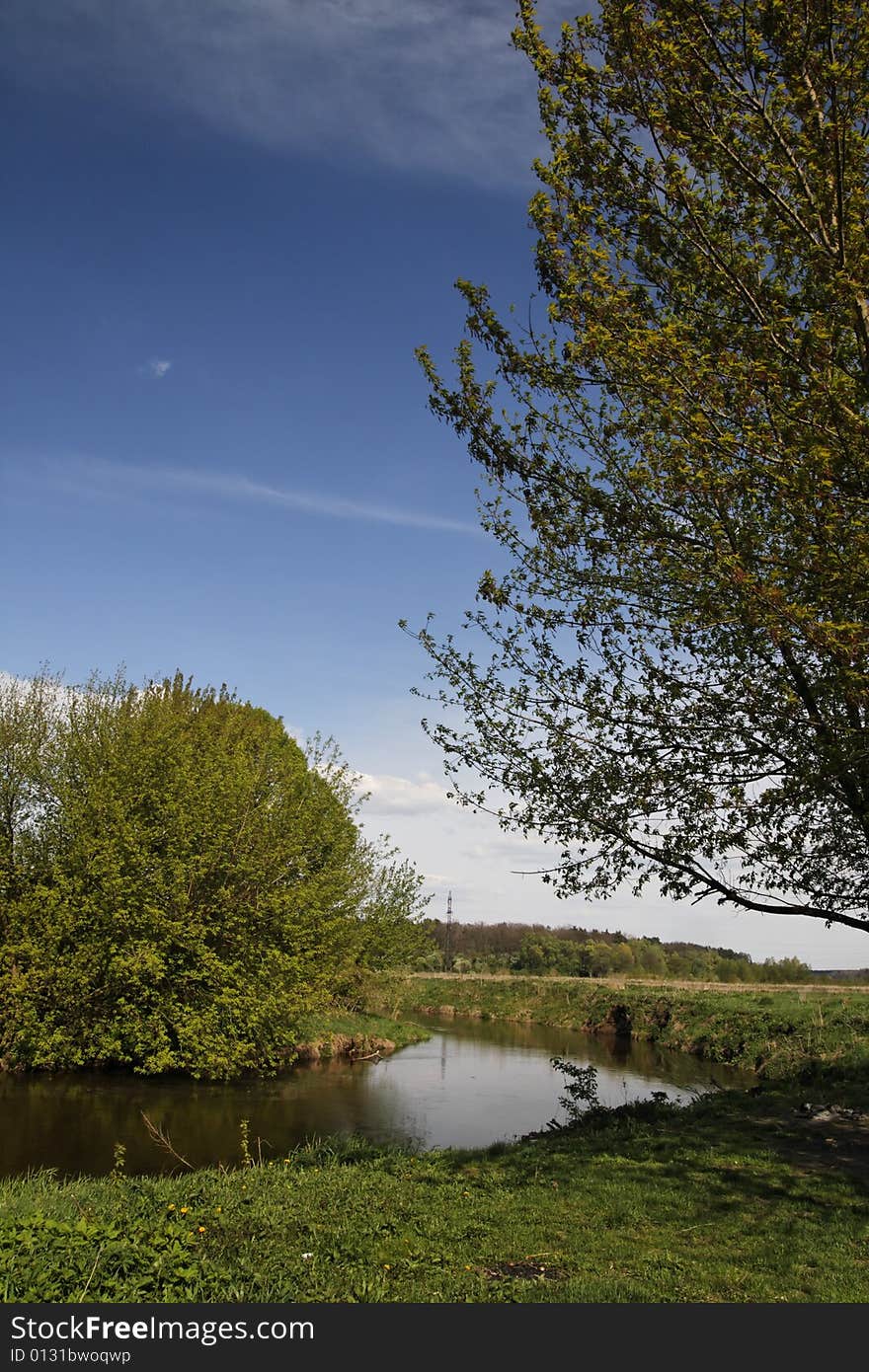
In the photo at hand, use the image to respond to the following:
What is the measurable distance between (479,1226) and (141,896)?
15142 millimetres

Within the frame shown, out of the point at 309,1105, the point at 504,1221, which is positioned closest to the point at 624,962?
the point at 309,1105

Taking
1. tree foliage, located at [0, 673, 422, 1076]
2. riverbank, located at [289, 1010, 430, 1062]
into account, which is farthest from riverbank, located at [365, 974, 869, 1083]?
tree foliage, located at [0, 673, 422, 1076]

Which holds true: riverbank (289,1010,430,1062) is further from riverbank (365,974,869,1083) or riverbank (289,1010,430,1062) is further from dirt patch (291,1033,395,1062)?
riverbank (365,974,869,1083)

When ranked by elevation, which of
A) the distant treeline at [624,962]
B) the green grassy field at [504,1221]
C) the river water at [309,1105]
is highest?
the green grassy field at [504,1221]

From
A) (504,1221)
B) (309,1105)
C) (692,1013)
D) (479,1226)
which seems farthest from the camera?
(692,1013)

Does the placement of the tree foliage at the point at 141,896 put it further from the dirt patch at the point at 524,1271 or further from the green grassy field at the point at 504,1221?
the dirt patch at the point at 524,1271

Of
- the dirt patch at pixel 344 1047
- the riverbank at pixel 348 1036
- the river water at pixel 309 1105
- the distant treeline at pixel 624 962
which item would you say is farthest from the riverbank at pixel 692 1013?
the distant treeline at pixel 624 962

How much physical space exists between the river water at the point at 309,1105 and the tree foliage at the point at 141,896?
936 mm

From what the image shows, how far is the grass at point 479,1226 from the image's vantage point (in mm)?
6094

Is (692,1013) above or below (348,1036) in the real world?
above

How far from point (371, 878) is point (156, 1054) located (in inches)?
642

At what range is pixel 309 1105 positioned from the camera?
2100 centimetres

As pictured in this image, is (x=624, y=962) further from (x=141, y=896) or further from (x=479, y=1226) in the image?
(x=479, y=1226)

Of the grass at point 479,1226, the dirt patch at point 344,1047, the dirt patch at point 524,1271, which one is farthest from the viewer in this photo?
the dirt patch at point 344,1047
